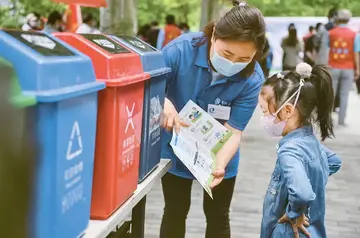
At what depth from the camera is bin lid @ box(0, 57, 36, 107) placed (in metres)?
1.19

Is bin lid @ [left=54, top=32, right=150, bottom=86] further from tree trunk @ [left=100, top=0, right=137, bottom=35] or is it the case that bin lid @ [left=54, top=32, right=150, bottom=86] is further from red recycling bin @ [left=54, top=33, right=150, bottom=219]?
tree trunk @ [left=100, top=0, right=137, bottom=35]

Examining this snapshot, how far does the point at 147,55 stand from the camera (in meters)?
2.03

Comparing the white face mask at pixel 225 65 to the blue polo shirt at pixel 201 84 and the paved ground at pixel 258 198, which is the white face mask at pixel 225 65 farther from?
the paved ground at pixel 258 198

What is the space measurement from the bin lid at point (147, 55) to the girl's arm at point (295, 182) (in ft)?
1.87

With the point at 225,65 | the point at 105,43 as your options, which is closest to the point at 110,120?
the point at 105,43

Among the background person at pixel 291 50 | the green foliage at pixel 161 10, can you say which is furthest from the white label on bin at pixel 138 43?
the green foliage at pixel 161 10

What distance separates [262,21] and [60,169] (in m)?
1.23

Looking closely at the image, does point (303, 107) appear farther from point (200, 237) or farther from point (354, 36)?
point (354, 36)

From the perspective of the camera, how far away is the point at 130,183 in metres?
1.87

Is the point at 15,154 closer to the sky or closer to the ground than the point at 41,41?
closer to the ground

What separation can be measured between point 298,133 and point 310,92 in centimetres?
18

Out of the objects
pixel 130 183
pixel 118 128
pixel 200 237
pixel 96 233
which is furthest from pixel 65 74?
pixel 200 237

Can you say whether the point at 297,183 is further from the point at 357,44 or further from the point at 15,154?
the point at 357,44

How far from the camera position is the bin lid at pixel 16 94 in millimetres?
1187
